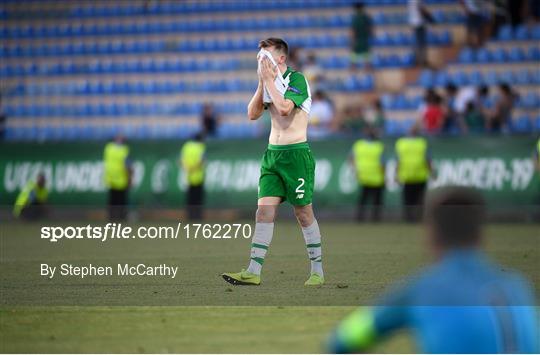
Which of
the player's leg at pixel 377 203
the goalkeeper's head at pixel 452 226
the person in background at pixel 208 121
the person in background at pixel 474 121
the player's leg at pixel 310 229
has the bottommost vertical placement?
the player's leg at pixel 377 203

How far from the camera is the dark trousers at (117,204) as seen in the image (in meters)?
24.2

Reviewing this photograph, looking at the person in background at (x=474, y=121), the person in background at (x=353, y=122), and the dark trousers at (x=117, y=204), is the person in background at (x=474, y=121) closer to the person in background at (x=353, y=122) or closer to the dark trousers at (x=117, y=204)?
the person in background at (x=353, y=122)

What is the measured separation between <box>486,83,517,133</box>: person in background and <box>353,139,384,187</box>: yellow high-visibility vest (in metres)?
2.57

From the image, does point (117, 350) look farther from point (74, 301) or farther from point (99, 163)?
point (99, 163)

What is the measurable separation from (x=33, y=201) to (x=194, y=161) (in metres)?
3.75

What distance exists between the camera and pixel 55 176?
1008 inches

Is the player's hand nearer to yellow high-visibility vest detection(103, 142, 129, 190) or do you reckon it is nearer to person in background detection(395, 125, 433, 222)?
person in background detection(395, 125, 433, 222)

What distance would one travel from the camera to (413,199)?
22.8 metres

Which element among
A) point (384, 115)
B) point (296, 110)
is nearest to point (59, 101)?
point (384, 115)

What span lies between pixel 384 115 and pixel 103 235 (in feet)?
27.7

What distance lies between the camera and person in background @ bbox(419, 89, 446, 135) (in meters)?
24.1

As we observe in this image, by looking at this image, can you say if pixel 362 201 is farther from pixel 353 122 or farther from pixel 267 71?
pixel 267 71

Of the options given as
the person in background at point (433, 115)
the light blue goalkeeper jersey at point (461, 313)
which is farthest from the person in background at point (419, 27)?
the light blue goalkeeper jersey at point (461, 313)

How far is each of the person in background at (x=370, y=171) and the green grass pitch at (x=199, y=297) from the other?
5.23 meters
